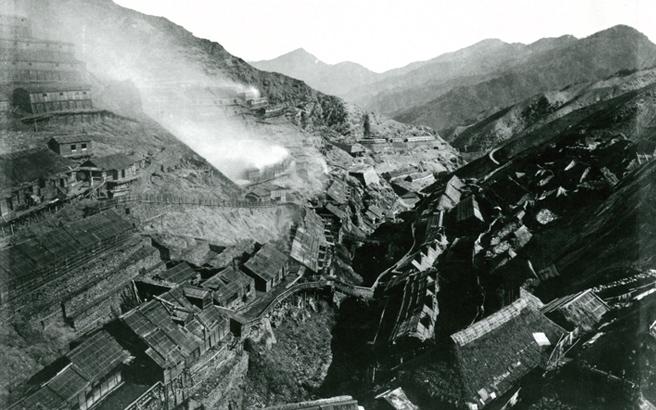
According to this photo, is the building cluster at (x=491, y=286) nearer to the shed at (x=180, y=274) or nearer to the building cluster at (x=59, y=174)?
the shed at (x=180, y=274)

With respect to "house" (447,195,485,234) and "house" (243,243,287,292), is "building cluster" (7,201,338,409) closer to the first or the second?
"house" (243,243,287,292)

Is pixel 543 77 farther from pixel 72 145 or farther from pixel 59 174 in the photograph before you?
pixel 59 174

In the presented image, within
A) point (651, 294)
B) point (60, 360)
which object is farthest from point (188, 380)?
point (651, 294)

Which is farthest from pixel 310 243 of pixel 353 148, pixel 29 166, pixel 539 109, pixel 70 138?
pixel 539 109

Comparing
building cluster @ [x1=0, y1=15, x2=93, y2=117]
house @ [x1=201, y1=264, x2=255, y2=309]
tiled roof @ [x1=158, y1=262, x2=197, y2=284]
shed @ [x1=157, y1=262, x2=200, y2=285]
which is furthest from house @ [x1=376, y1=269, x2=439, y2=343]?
building cluster @ [x1=0, y1=15, x2=93, y2=117]

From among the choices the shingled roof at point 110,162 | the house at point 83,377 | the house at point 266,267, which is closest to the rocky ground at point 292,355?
the house at point 266,267
